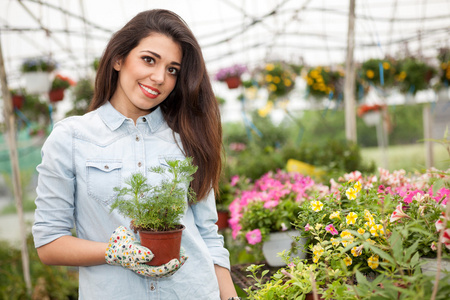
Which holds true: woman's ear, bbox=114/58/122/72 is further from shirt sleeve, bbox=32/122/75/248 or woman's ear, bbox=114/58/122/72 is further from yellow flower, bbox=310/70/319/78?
yellow flower, bbox=310/70/319/78

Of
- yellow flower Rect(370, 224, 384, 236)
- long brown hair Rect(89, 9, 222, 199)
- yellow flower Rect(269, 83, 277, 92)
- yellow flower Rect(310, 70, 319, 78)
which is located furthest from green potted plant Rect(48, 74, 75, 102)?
yellow flower Rect(370, 224, 384, 236)

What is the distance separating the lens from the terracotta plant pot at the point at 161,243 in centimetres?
104

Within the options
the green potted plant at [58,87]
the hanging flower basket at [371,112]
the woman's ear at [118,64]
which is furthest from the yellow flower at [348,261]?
the hanging flower basket at [371,112]

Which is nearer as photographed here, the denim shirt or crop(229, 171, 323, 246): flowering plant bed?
the denim shirt

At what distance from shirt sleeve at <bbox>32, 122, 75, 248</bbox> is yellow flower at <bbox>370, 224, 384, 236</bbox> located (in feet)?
2.75

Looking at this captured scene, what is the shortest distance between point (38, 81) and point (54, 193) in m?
3.43

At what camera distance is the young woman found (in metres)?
1.18

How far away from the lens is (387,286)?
2.58 feet

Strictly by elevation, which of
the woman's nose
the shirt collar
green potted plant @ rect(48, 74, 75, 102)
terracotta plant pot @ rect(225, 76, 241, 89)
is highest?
green potted plant @ rect(48, 74, 75, 102)

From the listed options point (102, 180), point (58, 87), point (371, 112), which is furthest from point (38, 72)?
point (371, 112)

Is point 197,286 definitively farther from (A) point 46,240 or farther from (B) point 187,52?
(B) point 187,52

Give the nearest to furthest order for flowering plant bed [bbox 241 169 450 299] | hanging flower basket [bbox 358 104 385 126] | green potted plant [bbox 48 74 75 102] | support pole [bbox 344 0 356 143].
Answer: flowering plant bed [bbox 241 169 450 299] < support pole [bbox 344 0 356 143] < green potted plant [bbox 48 74 75 102] < hanging flower basket [bbox 358 104 385 126]

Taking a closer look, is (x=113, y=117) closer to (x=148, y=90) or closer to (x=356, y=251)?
(x=148, y=90)

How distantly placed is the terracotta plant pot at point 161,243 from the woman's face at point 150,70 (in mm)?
485
